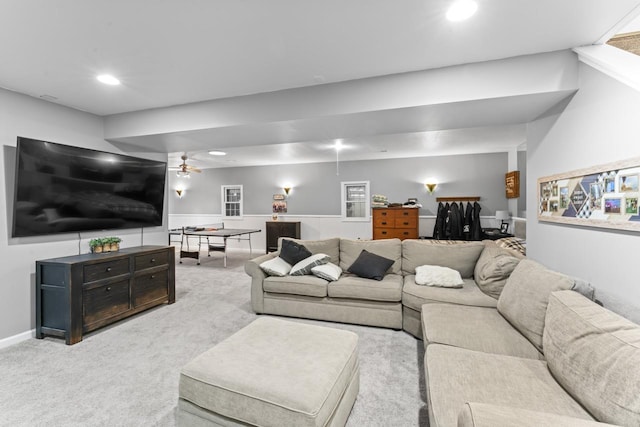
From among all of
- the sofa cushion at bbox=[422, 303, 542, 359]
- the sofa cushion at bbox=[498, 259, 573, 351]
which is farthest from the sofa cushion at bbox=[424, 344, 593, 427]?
the sofa cushion at bbox=[498, 259, 573, 351]

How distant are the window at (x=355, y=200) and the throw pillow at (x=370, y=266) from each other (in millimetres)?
3936

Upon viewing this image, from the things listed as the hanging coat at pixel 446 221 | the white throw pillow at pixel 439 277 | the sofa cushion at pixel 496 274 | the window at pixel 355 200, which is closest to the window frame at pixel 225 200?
the window at pixel 355 200

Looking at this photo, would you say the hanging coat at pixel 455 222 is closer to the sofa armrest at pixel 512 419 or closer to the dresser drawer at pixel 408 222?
the dresser drawer at pixel 408 222

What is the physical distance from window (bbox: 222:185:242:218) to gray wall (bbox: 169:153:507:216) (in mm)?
189

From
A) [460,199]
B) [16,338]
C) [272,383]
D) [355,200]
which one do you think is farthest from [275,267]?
[460,199]

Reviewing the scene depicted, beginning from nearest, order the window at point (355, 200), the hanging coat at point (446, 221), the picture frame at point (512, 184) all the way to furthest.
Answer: the picture frame at point (512, 184) → the hanging coat at point (446, 221) → the window at point (355, 200)

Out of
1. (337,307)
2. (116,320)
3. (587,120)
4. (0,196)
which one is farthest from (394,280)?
(0,196)

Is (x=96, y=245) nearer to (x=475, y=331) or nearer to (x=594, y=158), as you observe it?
(x=475, y=331)

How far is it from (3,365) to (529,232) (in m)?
4.99

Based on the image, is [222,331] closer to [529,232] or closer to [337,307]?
[337,307]

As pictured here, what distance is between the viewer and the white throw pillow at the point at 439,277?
113 inches

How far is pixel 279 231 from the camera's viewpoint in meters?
7.66

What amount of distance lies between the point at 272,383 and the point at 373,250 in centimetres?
244

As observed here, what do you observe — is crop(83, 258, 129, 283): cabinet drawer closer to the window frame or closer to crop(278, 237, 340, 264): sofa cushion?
crop(278, 237, 340, 264): sofa cushion
